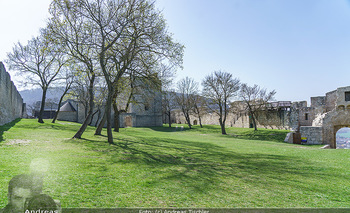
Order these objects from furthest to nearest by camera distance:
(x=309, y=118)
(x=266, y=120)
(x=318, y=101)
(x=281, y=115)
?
(x=266, y=120) < (x=281, y=115) < (x=309, y=118) < (x=318, y=101)

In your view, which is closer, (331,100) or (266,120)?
(331,100)

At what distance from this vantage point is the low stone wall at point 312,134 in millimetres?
23628

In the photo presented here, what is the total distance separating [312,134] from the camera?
79.0 ft

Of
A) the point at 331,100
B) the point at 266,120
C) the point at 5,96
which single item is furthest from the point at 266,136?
the point at 5,96

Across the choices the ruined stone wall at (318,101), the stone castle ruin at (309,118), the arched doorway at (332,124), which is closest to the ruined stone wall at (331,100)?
the stone castle ruin at (309,118)

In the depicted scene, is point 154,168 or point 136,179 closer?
point 136,179

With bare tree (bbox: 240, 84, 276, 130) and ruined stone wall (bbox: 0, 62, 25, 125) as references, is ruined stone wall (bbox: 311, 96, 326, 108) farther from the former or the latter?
ruined stone wall (bbox: 0, 62, 25, 125)

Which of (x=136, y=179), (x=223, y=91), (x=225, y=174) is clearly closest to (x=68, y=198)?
(x=136, y=179)

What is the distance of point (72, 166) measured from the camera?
637cm

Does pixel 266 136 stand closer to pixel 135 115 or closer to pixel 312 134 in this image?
pixel 312 134

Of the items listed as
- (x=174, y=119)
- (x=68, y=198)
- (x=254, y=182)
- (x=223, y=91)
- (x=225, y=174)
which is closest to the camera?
(x=68, y=198)

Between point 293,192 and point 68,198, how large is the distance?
5679mm

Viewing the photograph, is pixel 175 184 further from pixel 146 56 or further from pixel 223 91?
pixel 223 91

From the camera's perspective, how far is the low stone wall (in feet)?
77.5
